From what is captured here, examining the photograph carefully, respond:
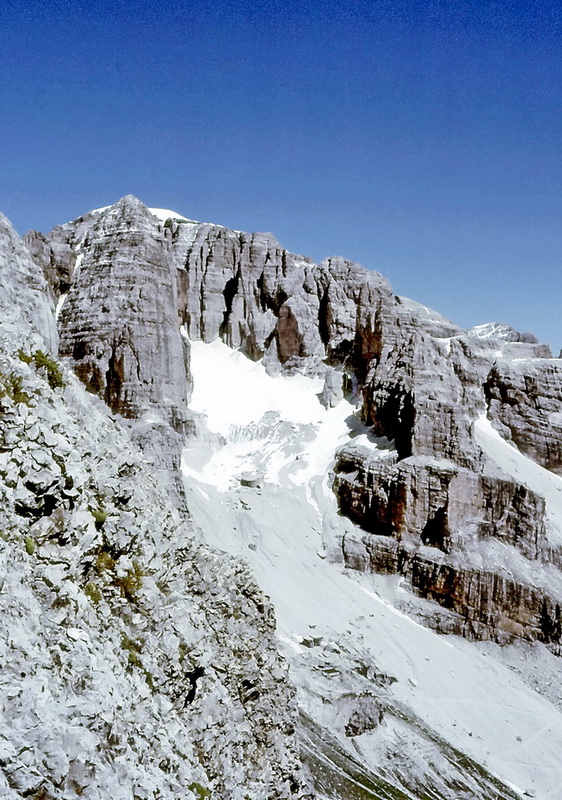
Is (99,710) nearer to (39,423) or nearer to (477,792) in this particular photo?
(39,423)

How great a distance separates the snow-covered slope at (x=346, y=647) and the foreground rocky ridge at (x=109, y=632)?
13.2m

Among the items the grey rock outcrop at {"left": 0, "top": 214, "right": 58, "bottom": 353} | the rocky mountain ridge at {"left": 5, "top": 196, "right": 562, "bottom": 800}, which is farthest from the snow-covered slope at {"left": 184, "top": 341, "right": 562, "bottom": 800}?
the grey rock outcrop at {"left": 0, "top": 214, "right": 58, "bottom": 353}

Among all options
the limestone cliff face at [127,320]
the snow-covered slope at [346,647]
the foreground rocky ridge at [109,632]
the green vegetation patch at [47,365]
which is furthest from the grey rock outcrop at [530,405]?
the green vegetation patch at [47,365]

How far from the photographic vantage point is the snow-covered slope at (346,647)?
38531 millimetres

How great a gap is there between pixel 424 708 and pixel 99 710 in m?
46.2

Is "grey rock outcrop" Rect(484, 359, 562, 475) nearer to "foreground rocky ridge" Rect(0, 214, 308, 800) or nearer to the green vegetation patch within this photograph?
"foreground rocky ridge" Rect(0, 214, 308, 800)

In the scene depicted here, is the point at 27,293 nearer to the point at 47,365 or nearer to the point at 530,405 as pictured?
the point at 47,365

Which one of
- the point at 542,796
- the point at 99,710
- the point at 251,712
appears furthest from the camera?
the point at 542,796

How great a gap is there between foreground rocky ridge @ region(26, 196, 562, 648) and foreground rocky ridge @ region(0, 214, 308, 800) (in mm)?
48220

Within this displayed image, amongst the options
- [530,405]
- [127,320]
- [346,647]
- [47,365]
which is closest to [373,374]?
[530,405]

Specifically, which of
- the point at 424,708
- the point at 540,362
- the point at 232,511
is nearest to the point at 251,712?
the point at 424,708

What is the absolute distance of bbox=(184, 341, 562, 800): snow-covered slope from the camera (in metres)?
38.5

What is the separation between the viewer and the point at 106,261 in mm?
71812

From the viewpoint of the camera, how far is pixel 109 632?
8.39m
